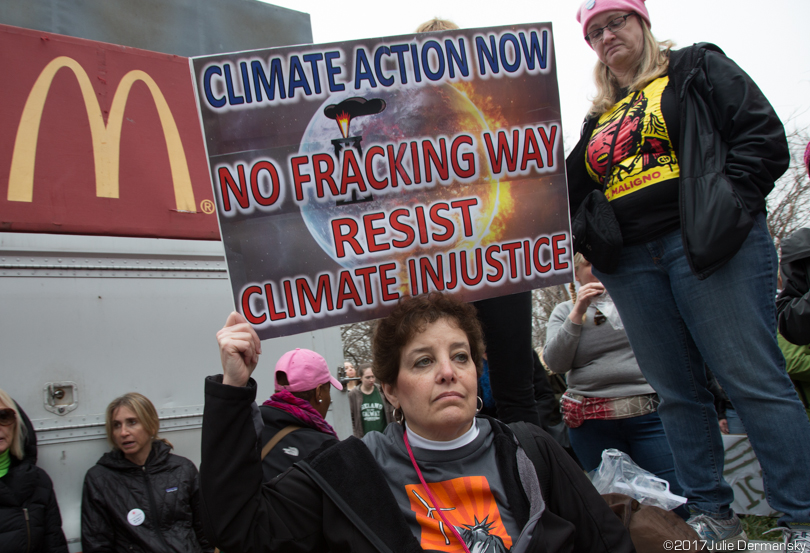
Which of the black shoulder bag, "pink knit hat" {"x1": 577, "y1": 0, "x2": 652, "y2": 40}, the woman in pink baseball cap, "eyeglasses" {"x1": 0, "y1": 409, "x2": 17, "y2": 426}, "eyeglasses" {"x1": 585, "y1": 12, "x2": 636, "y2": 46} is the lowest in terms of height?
the woman in pink baseball cap

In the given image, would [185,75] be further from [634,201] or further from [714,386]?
[714,386]

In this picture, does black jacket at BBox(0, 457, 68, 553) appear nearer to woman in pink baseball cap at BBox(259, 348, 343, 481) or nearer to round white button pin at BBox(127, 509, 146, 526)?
round white button pin at BBox(127, 509, 146, 526)

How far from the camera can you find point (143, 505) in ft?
11.6

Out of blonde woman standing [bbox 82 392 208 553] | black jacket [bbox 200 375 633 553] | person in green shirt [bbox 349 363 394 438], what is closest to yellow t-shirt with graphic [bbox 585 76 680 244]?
black jacket [bbox 200 375 633 553]

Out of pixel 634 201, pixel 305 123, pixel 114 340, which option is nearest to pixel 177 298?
pixel 114 340

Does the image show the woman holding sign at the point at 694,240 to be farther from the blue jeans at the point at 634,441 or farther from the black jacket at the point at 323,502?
the blue jeans at the point at 634,441

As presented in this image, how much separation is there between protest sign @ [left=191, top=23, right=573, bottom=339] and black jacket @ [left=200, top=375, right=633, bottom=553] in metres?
0.55

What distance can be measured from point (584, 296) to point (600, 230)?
3.03 ft

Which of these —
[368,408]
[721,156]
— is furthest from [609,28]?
[368,408]

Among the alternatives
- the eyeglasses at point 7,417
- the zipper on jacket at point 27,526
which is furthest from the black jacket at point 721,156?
the zipper on jacket at point 27,526

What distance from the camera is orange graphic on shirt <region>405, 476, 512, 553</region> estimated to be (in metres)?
1.59

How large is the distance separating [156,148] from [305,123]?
1.59 metres

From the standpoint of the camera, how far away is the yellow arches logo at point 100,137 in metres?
2.95

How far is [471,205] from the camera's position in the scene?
227 centimetres
